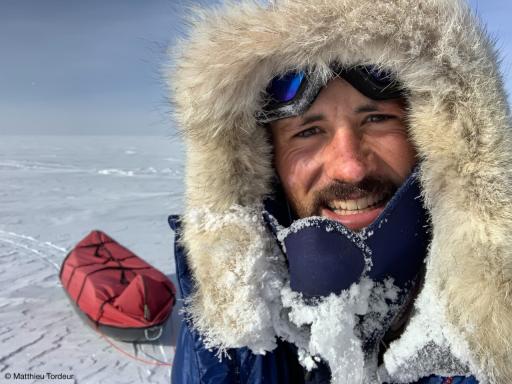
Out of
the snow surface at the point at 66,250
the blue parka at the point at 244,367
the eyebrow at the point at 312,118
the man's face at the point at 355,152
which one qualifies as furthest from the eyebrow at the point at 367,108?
the blue parka at the point at 244,367

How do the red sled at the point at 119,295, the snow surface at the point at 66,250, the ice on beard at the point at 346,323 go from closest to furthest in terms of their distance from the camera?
the ice on beard at the point at 346,323
the snow surface at the point at 66,250
the red sled at the point at 119,295

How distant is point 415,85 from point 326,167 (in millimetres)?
338

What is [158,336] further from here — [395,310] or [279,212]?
[395,310]

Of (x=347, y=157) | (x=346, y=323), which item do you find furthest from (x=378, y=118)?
(x=346, y=323)

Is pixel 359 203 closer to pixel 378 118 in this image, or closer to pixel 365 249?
pixel 365 249

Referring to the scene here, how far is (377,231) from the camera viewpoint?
3.95 ft

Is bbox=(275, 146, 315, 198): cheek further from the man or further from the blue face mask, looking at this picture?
the blue face mask

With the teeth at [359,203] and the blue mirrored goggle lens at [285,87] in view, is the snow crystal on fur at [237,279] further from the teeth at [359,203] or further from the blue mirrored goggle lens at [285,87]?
the blue mirrored goggle lens at [285,87]

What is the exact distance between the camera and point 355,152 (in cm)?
125

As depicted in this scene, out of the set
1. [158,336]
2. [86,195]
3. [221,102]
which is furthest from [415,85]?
[86,195]

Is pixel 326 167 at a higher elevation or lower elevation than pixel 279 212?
higher

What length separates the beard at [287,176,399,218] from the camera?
4.10 feet

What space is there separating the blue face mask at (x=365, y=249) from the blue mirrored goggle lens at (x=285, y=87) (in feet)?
1.28

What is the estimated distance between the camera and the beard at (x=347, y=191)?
1.25 meters
